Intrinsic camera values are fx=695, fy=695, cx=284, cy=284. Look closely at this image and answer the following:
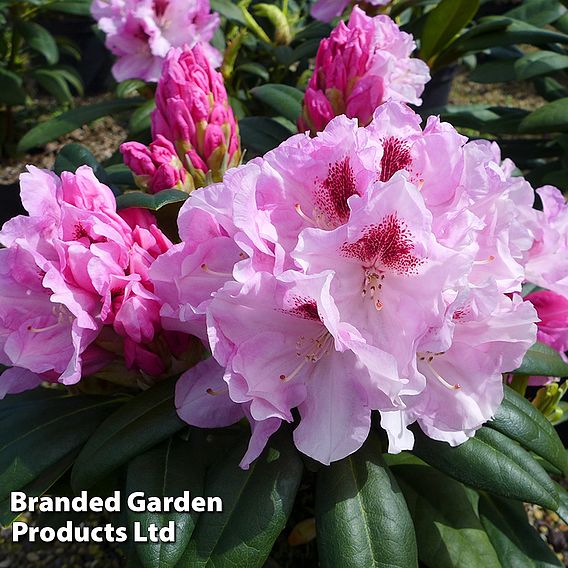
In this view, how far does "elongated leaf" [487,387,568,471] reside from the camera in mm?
937

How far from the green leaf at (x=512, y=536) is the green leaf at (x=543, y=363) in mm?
334

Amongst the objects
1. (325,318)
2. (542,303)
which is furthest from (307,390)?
(542,303)

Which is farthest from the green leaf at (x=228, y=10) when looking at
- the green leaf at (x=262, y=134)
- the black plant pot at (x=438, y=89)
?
the black plant pot at (x=438, y=89)

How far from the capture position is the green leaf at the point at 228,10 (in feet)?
7.72

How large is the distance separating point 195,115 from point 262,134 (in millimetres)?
615

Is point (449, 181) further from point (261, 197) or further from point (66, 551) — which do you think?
point (66, 551)

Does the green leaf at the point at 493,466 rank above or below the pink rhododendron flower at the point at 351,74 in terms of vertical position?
below

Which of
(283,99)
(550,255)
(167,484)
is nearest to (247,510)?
(167,484)

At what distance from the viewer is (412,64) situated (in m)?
1.33

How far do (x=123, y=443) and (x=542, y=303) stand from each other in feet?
2.10

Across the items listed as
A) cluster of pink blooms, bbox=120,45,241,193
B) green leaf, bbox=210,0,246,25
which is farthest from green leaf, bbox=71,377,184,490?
green leaf, bbox=210,0,246,25

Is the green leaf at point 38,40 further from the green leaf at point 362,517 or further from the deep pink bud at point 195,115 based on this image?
the green leaf at point 362,517

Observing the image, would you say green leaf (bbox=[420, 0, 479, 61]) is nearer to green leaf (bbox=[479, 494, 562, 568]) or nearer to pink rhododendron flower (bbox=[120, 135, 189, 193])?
pink rhododendron flower (bbox=[120, 135, 189, 193])

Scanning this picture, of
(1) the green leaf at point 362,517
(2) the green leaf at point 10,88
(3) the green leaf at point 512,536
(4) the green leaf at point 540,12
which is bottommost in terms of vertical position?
(2) the green leaf at point 10,88
